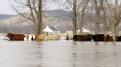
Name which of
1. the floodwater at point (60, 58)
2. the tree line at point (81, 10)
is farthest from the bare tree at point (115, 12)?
the floodwater at point (60, 58)

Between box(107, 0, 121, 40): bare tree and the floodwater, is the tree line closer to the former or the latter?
box(107, 0, 121, 40): bare tree

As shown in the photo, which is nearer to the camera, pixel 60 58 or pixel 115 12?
pixel 60 58

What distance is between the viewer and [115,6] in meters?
61.4

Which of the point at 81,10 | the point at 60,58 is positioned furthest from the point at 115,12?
the point at 60,58

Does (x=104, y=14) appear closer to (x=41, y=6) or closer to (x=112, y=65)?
(x=41, y=6)

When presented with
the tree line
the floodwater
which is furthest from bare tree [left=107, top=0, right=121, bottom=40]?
the floodwater

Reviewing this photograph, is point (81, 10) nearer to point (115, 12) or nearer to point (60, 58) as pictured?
point (115, 12)

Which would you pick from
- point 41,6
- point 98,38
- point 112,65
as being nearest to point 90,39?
point 98,38

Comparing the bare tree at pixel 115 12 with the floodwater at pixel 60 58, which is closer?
the floodwater at pixel 60 58

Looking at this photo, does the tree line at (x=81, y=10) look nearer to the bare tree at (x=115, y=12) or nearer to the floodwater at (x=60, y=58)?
the bare tree at (x=115, y=12)

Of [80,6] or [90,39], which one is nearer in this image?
[90,39]

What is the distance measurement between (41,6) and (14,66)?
38.4 m

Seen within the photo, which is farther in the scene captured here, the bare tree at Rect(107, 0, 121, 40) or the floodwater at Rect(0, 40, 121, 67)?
the bare tree at Rect(107, 0, 121, 40)

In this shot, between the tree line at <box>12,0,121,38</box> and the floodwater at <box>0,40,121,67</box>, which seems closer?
the floodwater at <box>0,40,121,67</box>
